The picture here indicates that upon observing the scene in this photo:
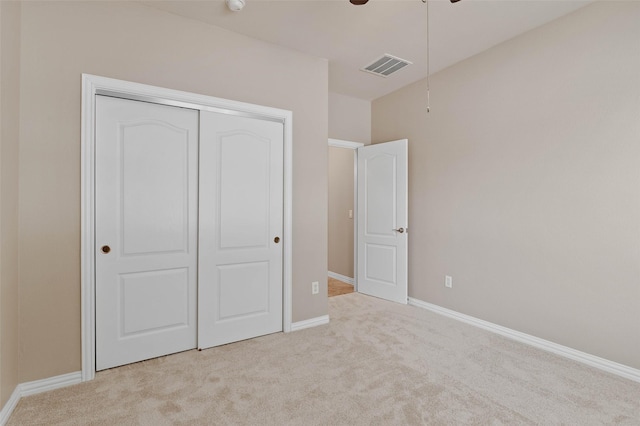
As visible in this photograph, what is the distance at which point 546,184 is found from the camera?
9.18 feet

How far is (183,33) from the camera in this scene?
8.61 feet

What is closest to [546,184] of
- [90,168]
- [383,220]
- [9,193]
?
[383,220]

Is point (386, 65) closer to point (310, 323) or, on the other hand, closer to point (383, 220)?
point (383, 220)

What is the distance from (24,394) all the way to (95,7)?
2.68m

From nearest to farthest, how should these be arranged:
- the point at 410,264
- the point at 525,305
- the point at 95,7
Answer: the point at 95,7
the point at 525,305
the point at 410,264

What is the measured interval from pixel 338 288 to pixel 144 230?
305 centimetres

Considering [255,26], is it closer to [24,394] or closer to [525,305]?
[24,394]

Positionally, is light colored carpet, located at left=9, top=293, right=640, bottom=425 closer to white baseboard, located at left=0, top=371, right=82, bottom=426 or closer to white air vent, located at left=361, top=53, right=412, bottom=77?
white baseboard, located at left=0, top=371, right=82, bottom=426

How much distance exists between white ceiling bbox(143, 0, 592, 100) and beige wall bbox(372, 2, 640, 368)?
289mm

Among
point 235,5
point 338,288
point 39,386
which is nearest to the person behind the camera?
point 39,386

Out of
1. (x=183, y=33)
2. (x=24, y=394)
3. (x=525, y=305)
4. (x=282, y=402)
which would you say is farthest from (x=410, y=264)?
(x=24, y=394)

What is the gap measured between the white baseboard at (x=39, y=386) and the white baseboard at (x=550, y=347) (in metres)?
3.44

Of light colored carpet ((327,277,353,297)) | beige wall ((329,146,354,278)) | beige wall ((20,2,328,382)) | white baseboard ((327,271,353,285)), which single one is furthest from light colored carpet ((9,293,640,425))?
beige wall ((329,146,354,278))

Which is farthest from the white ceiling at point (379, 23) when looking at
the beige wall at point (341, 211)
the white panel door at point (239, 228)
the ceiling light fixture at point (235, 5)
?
the beige wall at point (341, 211)
